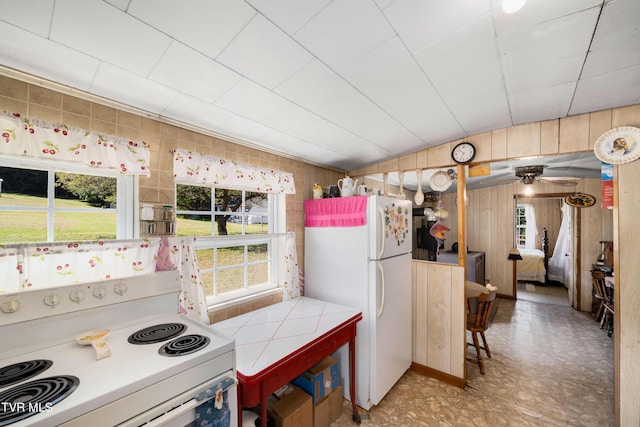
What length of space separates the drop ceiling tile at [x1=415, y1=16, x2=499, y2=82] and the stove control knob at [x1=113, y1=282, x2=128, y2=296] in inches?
75.0

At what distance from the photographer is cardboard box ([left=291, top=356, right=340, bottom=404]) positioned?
178 centimetres

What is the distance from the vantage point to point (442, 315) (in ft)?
8.17

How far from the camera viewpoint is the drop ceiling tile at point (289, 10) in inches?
36.9

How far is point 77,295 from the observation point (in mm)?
1230

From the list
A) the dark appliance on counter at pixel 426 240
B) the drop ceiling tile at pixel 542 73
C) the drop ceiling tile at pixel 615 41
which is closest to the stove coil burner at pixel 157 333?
the drop ceiling tile at pixel 542 73

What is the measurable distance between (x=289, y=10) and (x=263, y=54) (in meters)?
0.26

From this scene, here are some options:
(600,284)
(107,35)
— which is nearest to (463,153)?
(107,35)

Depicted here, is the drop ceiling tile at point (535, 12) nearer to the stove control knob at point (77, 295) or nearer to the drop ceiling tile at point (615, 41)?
→ the drop ceiling tile at point (615, 41)

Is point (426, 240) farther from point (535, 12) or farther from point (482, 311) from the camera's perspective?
point (535, 12)

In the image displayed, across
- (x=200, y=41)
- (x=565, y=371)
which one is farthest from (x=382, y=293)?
(x=565, y=371)

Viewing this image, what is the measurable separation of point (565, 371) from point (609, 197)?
72.7 inches

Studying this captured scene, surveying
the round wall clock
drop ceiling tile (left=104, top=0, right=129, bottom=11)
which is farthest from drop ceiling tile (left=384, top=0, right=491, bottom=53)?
the round wall clock

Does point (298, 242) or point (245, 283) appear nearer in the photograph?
point (245, 283)

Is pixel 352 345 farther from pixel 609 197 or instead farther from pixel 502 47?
pixel 609 197
